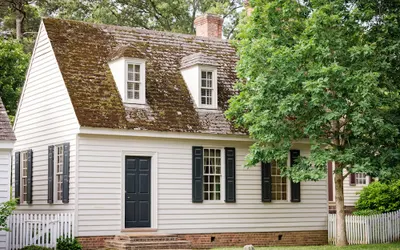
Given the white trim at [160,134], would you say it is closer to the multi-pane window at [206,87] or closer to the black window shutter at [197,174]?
the black window shutter at [197,174]

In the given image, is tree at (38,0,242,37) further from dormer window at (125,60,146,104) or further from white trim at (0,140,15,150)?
white trim at (0,140,15,150)

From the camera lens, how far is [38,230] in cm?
2150

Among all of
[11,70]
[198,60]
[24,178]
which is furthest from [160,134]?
[11,70]

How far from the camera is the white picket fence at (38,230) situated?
2138 cm

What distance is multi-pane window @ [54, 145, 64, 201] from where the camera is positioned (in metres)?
23.5

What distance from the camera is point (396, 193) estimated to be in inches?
1196

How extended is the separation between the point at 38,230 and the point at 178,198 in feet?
15.5

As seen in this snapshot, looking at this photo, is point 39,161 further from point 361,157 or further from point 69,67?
point 361,157

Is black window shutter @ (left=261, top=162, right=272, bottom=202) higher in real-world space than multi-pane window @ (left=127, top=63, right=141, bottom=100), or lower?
lower

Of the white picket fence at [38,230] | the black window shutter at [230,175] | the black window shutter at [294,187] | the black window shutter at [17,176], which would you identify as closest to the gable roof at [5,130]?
the white picket fence at [38,230]

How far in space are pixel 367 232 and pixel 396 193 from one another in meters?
5.21

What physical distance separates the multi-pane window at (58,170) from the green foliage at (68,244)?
2.33 m

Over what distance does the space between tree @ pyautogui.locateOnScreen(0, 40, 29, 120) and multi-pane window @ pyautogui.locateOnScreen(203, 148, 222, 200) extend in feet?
33.4

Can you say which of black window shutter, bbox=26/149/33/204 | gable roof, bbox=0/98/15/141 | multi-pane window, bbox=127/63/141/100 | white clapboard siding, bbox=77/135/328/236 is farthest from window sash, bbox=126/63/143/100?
black window shutter, bbox=26/149/33/204
